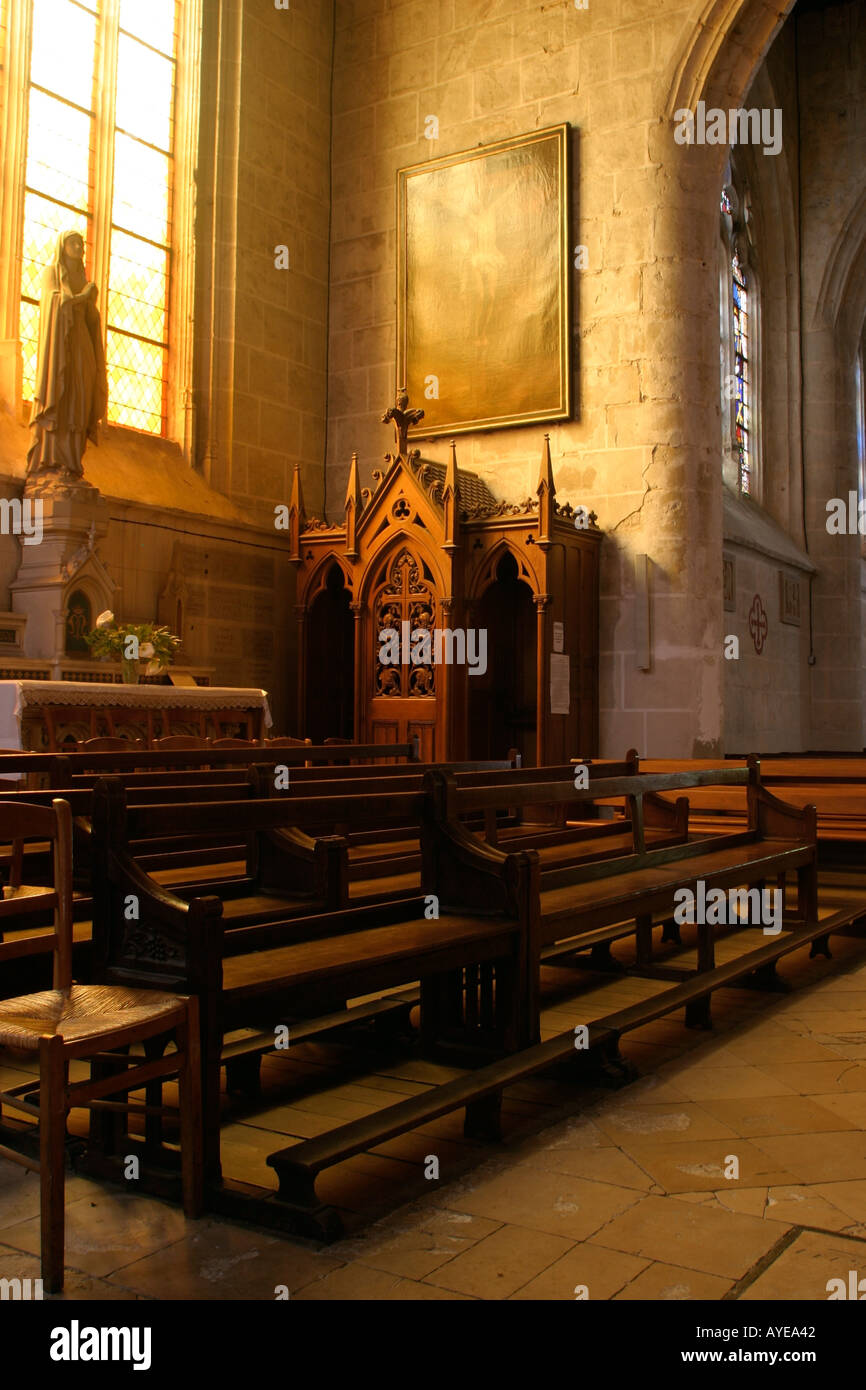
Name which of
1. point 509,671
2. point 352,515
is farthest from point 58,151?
point 509,671

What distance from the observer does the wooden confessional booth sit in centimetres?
1003

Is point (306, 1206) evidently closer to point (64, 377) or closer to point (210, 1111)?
point (210, 1111)

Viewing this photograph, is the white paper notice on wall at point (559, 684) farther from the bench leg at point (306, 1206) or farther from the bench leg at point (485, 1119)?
the bench leg at point (306, 1206)

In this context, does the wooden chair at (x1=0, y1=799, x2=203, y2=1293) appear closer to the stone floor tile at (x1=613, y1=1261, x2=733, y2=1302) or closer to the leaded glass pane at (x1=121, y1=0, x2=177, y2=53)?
the stone floor tile at (x1=613, y1=1261, x2=733, y2=1302)

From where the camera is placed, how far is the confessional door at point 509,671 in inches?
435

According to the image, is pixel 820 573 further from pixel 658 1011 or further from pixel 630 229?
pixel 658 1011

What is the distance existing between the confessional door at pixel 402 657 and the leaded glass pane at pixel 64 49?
15.5ft

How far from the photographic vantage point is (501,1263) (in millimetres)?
2326

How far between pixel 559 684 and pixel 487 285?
13.4 ft

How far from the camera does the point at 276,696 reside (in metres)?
11.5

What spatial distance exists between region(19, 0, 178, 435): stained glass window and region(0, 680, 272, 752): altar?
3037 mm

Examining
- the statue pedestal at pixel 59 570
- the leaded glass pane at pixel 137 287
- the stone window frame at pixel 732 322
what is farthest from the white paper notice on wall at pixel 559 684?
the stone window frame at pixel 732 322
